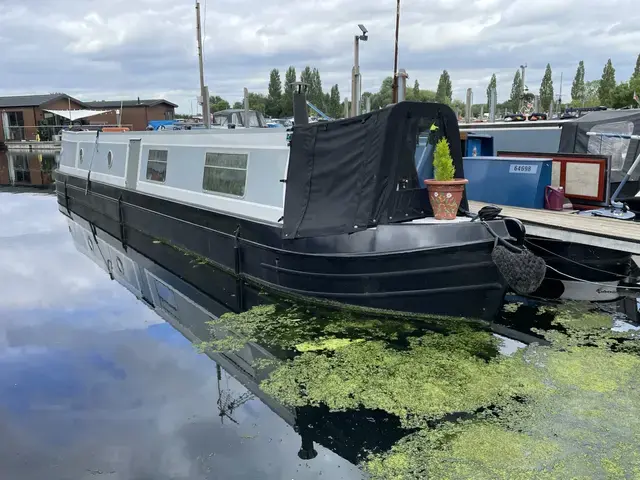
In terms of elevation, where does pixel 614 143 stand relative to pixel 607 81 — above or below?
below

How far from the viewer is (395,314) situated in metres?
6.07

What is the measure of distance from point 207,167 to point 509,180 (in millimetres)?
4740

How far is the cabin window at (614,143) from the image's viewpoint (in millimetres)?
8531

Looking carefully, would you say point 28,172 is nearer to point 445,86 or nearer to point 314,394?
point 314,394

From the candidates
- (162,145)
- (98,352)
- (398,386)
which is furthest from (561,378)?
(162,145)

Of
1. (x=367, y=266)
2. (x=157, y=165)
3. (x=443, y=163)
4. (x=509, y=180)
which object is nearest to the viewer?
(x=443, y=163)

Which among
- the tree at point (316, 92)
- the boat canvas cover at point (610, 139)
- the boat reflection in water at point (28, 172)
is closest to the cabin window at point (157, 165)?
the boat canvas cover at point (610, 139)

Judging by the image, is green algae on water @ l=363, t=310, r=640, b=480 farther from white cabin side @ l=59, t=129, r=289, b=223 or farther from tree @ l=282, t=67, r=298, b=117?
tree @ l=282, t=67, r=298, b=117

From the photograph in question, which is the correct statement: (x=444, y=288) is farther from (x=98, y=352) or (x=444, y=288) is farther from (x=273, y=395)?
(x=98, y=352)

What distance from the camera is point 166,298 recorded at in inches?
307

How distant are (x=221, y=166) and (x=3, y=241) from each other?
6.53m

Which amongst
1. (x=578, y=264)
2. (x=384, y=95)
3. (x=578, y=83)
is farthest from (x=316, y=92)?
(x=578, y=264)

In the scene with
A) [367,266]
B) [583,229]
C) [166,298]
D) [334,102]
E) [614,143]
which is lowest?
[166,298]

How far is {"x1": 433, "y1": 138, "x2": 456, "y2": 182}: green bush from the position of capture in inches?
222
